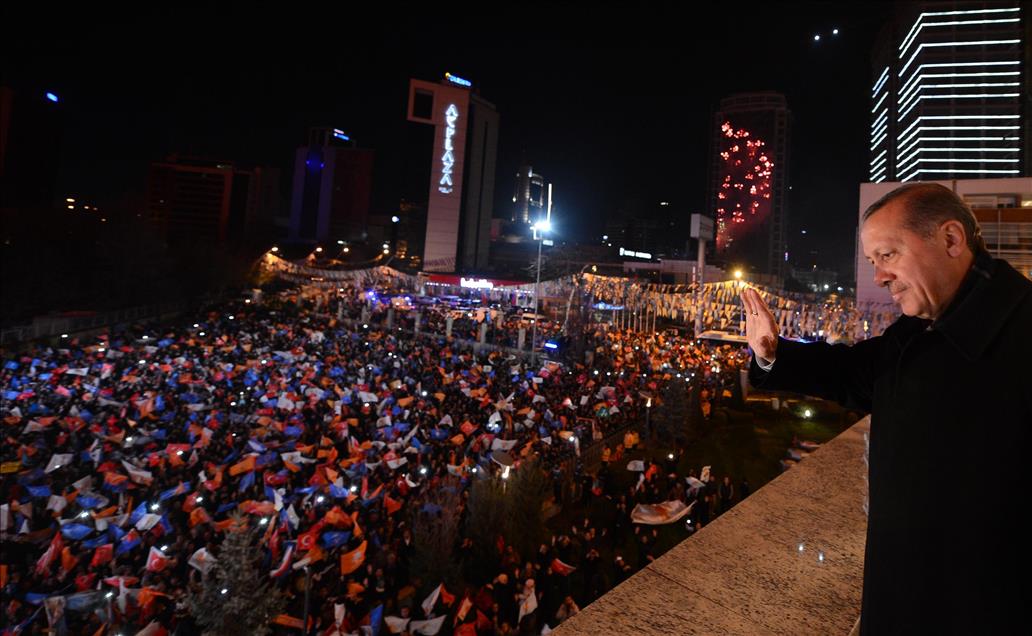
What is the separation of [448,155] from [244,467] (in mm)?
66975

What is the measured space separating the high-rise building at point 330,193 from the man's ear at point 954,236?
5231 inches

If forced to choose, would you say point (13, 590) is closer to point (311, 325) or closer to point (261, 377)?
point (261, 377)

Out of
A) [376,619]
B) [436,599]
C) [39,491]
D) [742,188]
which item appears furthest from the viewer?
[742,188]

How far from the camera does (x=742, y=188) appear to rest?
455 ft

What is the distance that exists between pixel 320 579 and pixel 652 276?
76.9 meters

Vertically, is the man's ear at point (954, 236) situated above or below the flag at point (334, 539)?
above

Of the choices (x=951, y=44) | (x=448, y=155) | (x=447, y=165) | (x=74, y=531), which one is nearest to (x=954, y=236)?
(x=74, y=531)

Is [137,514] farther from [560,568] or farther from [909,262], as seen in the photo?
[909,262]

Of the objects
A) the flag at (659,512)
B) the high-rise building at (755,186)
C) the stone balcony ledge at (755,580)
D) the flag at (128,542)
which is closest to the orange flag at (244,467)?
the flag at (128,542)

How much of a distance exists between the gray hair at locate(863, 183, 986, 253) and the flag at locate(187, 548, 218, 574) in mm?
9865

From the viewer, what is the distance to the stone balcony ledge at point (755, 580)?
2.32 meters

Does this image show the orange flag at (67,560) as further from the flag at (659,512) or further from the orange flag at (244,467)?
the flag at (659,512)

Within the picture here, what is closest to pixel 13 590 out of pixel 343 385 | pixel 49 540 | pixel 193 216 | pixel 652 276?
pixel 49 540

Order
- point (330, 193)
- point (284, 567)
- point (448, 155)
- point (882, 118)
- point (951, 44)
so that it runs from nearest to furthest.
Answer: point (284, 567) < point (448, 155) < point (951, 44) < point (882, 118) < point (330, 193)
